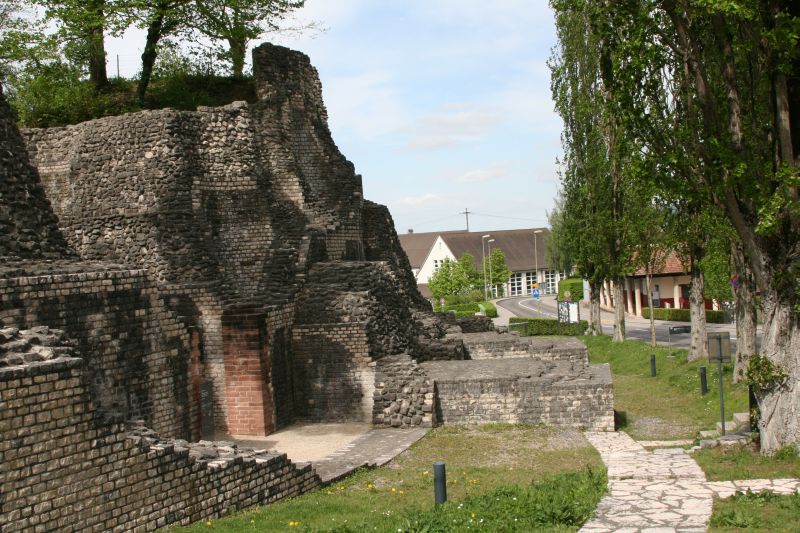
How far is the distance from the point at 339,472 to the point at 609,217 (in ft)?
71.9

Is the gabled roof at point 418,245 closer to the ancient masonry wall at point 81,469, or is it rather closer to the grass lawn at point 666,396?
the grass lawn at point 666,396

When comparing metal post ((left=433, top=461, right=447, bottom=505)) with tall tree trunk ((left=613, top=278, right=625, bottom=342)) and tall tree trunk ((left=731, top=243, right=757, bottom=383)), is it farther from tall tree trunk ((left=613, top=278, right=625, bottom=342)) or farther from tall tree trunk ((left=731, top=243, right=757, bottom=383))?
tall tree trunk ((left=613, top=278, right=625, bottom=342))

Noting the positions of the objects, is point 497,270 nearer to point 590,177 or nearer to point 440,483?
point 590,177

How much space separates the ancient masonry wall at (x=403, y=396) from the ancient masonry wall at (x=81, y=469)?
6.63 meters

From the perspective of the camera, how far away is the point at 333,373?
17.4m

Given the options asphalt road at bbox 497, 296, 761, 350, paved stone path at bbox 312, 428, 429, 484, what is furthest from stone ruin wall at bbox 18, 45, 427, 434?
asphalt road at bbox 497, 296, 761, 350

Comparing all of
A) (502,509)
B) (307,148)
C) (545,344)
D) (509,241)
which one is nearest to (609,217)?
(545,344)

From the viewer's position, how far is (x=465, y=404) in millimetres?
16781

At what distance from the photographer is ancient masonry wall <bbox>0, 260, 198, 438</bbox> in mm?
10430

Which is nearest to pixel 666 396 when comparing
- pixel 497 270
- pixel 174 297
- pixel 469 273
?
pixel 174 297

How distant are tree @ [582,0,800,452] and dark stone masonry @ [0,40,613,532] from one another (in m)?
5.12

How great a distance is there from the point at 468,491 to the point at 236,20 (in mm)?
17783

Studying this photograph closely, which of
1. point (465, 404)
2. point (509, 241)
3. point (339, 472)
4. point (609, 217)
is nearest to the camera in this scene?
point (339, 472)

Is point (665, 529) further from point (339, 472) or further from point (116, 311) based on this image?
point (116, 311)
